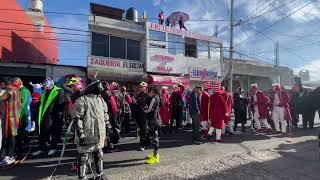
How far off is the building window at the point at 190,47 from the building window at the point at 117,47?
642 cm

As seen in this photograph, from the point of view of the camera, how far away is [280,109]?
11.8 metres

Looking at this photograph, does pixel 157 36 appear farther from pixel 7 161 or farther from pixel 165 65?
pixel 7 161

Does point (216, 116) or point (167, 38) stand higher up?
point (167, 38)

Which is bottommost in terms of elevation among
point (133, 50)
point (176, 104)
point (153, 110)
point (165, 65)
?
point (153, 110)

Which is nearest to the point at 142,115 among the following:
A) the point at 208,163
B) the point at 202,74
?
the point at 208,163

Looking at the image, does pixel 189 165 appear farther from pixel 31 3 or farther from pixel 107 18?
pixel 31 3

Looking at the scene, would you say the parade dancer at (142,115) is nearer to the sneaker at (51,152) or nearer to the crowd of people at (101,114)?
the crowd of people at (101,114)

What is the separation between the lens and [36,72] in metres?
19.8

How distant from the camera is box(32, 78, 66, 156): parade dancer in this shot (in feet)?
25.7

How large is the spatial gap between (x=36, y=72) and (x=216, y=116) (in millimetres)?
13646

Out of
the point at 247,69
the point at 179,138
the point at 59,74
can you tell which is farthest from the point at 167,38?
the point at 179,138

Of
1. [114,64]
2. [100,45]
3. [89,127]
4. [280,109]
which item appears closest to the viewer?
[89,127]

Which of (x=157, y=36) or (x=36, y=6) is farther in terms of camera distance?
(x=36, y=6)

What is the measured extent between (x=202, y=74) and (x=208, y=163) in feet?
67.6
